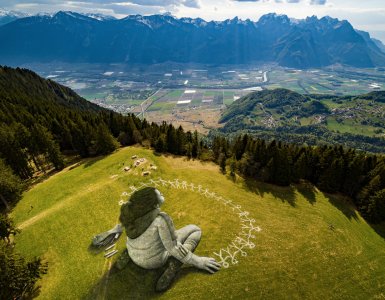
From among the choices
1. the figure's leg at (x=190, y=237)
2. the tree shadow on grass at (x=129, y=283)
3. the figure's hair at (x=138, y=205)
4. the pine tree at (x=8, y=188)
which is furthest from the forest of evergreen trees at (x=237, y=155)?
A: the figure's hair at (x=138, y=205)

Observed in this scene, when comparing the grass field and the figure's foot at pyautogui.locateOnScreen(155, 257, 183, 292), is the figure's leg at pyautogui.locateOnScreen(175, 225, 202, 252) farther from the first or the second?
the figure's foot at pyautogui.locateOnScreen(155, 257, 183, 292)

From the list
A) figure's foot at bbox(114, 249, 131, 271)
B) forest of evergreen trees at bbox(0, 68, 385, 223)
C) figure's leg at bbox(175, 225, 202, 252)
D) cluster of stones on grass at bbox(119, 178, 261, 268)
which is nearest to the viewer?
figure's foot at bbox(114, 249, 131, 271)

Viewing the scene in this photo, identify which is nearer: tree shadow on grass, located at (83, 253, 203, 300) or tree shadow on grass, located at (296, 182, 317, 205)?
tree shadow on grass, located at (83, 253, 203, 300)

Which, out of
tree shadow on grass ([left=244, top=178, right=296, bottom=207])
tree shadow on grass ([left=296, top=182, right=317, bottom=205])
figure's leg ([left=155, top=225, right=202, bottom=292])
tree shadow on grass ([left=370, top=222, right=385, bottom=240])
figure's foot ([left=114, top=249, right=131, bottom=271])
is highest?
figure's leg ([left=155, top=225, right=202, bottom=292])

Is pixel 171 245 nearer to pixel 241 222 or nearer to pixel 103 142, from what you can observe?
pixel 241 222

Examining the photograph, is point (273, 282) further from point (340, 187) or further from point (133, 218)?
point (340, 187)

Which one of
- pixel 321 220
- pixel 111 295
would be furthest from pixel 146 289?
pixel 321 220

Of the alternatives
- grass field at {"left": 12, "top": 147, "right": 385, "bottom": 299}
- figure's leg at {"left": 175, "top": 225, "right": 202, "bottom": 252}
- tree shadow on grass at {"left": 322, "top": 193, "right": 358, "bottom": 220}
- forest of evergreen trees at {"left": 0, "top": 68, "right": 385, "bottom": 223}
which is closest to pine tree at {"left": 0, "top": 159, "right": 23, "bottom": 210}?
forest of evergreen trees at {"left": 0, "top": 68, "right": 385, "bottom": 223}
